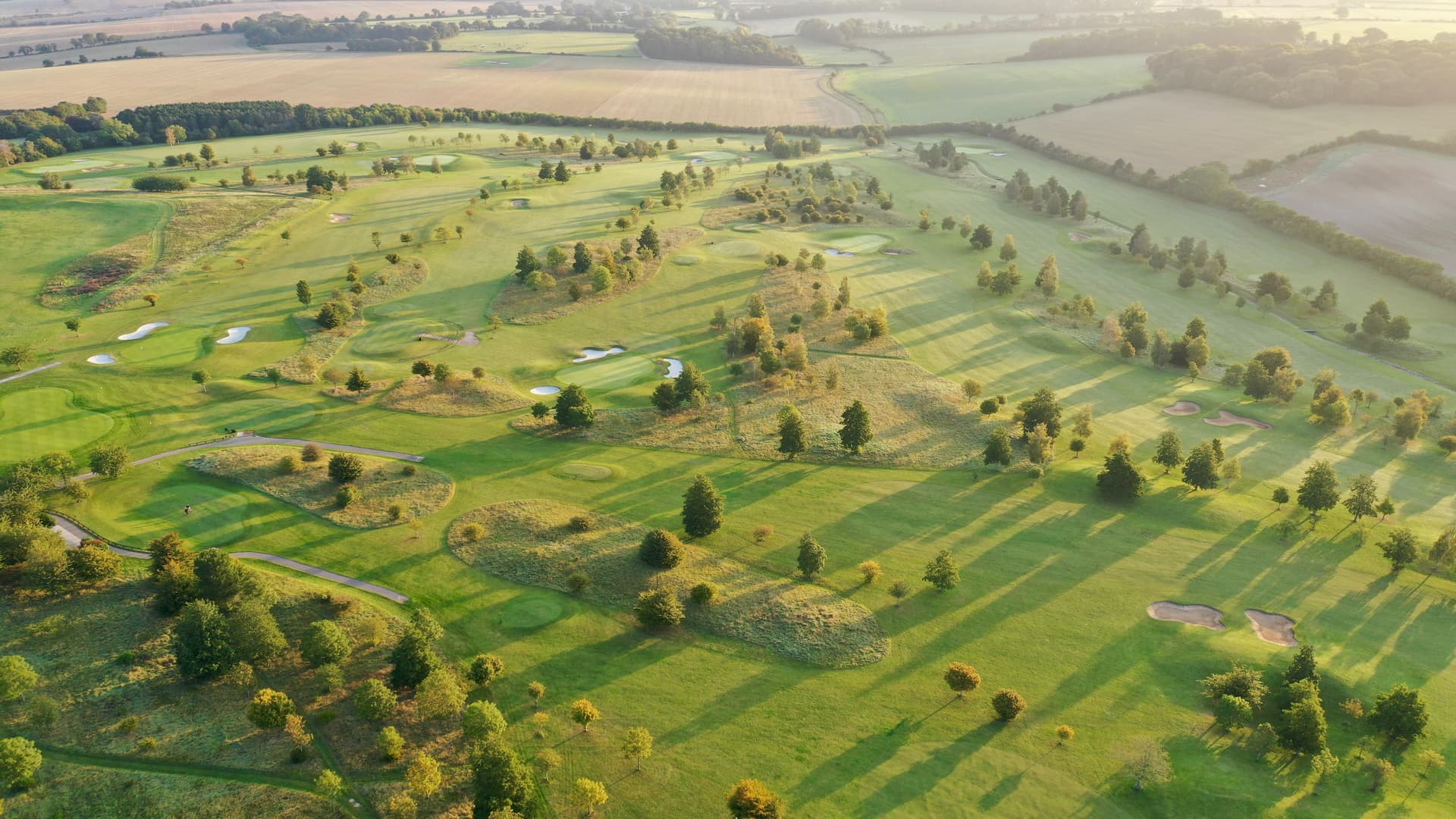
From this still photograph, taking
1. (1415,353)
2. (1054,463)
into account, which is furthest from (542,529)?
(1415,353)

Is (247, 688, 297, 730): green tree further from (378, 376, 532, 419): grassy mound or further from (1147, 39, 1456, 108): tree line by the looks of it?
(1147, 39, 1456, 108): tree line

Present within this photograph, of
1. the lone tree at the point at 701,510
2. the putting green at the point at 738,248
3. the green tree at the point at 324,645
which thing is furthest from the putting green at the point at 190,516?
the putting green at the point at 738,248

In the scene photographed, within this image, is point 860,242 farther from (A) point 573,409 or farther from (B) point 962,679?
(B) point 962,679

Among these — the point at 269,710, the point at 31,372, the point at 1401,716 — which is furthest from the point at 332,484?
the point at 1401,716

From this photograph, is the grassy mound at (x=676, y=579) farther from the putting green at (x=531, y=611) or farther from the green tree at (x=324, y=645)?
the green tree at (x=324, y=645)

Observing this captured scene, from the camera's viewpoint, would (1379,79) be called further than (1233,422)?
Yes

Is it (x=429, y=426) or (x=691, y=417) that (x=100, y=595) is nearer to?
(x=429, y=426)
